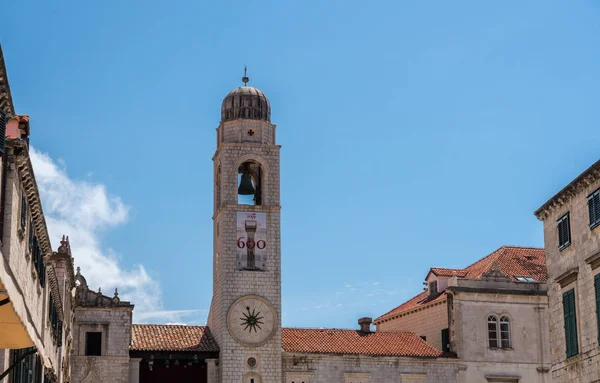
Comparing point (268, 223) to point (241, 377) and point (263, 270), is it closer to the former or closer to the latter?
point (263, 270)

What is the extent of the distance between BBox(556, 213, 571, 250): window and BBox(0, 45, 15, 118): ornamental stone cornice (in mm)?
15982

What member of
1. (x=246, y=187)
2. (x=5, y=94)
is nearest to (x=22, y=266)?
(x=5, y=94)

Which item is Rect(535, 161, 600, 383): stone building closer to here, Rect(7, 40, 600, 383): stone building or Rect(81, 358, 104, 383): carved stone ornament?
Rect(7, 40, 600, 383): stone building

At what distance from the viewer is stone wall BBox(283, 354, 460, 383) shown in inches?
2026

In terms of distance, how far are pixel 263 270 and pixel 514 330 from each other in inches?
517

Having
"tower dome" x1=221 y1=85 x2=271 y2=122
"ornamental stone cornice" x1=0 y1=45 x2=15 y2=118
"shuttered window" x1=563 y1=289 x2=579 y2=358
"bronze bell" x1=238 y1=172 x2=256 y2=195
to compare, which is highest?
"tower dome" x1=221 y1=85 x2=271 y2=122

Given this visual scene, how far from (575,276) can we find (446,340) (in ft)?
83.9

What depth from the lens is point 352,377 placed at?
5178cm

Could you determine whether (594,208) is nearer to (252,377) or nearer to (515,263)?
(252,377)

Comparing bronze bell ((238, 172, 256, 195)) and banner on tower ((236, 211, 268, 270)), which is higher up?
bronze bell ((238, 172, 256, 195))

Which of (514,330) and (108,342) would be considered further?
(514,330)

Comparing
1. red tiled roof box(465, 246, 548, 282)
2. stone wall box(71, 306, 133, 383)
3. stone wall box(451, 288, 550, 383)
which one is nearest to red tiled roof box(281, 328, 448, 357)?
stone wall box(451, 288, 550, 383)

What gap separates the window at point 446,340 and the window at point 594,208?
26236mm

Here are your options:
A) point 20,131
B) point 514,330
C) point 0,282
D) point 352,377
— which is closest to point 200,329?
point 352,377
